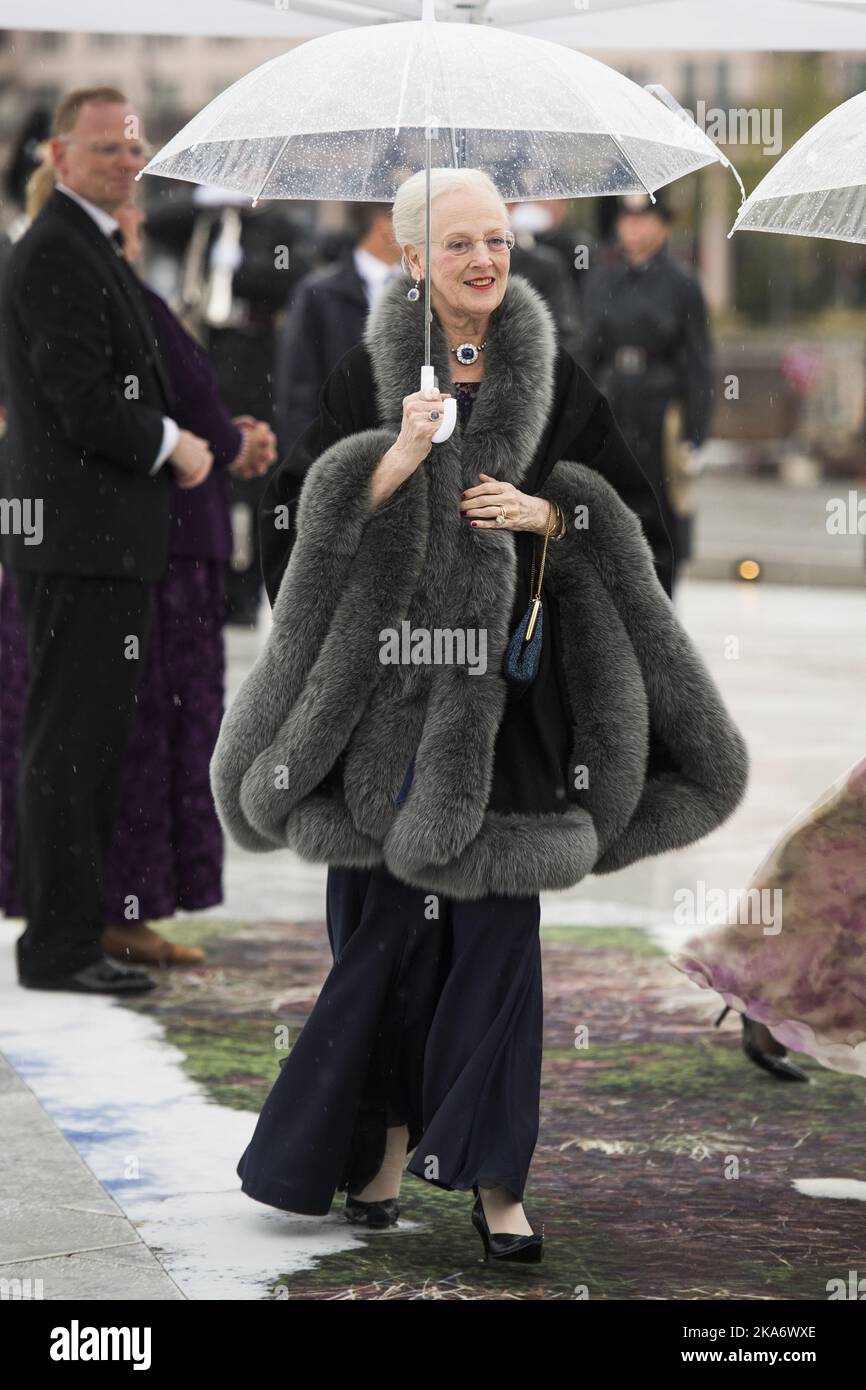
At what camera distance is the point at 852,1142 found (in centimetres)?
508

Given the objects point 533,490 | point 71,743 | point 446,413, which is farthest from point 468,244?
point 71,743

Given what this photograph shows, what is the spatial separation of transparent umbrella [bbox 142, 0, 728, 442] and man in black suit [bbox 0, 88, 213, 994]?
4.26 feet

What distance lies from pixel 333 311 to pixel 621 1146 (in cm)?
428

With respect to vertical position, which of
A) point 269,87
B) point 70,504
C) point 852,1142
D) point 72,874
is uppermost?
point 269,87

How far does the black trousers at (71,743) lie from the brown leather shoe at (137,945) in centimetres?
26

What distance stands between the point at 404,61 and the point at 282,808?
1424mm

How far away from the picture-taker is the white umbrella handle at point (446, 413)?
416 cm

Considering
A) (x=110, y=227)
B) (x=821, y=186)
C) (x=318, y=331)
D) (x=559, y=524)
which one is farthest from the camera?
(x=318, y=331)

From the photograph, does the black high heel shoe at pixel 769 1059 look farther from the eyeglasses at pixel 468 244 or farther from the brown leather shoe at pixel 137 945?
the eyeglasses at pixel 468 244

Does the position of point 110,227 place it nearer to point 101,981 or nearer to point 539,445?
point 101,981

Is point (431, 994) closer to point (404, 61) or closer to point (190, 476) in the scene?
point (404, 61)

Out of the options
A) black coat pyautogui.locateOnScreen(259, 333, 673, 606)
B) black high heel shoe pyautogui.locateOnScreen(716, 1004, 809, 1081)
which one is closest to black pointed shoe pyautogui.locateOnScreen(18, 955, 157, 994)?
black high heel shoe pyautogui.locateOnScreen(716, 1004, 809, 1081)

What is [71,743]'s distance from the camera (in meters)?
6.30
